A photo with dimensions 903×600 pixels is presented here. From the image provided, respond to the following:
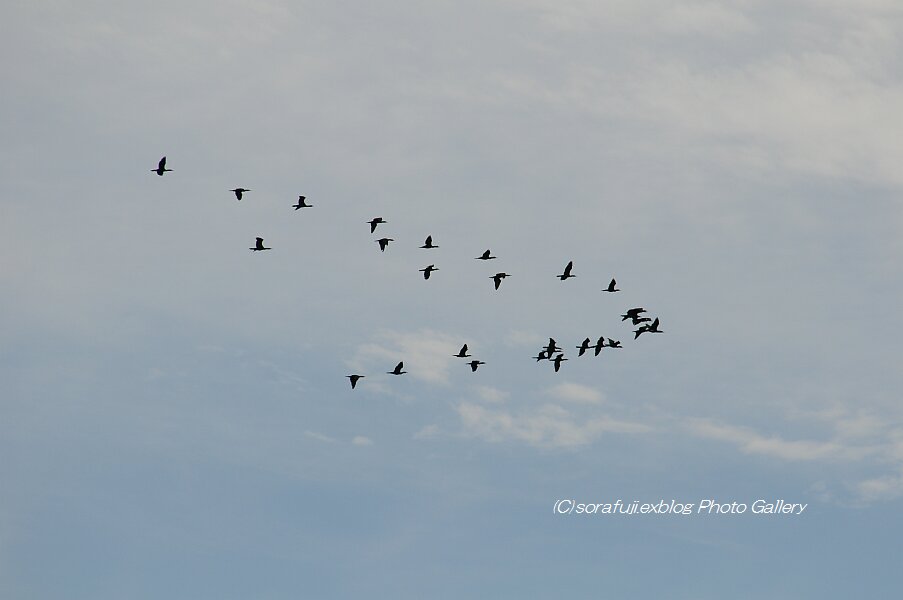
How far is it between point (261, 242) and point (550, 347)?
33.1 meters

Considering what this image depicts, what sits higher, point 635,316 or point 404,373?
point 635,316

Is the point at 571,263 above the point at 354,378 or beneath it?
above

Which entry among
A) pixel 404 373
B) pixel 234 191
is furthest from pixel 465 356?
pixel 234 191

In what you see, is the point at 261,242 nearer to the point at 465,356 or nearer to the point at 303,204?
the point at 303,204

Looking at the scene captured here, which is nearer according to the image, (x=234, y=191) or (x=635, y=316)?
(x=234, y=191)

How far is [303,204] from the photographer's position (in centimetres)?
14188

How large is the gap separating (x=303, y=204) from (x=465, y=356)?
23.7m

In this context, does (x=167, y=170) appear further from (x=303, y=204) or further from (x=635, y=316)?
(x=635, y=316)

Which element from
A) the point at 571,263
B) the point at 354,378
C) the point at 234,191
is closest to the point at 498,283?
the point at 571,263

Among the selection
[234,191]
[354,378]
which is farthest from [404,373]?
[234,191]

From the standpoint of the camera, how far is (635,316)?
151 metres

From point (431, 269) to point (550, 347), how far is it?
1851cm

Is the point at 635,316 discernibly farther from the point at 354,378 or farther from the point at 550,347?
the point at 354,378

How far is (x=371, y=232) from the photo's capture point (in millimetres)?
142875
